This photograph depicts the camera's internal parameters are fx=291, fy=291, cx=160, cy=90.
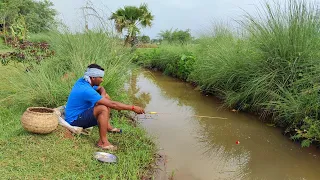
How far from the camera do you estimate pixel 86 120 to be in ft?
11.9

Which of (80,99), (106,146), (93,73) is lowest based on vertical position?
(106,146)

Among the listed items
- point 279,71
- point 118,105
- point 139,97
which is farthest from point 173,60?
point 118,105

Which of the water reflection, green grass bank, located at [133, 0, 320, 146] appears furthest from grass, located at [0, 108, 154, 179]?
the water reflection

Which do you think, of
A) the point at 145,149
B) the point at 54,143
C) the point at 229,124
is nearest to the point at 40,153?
the point at 54,143

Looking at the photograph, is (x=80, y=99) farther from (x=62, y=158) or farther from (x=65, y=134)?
(x=62, y=158)

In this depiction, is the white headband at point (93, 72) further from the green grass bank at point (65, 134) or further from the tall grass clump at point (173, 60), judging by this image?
the tall grass clump at point (173, 60)

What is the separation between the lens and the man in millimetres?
3385

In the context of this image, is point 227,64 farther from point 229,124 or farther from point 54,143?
point 54,143

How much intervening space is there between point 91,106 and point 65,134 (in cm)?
46

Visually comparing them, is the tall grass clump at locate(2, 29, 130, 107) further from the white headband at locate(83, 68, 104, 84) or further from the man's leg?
the man's leg

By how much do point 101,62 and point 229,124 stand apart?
9.01 ft

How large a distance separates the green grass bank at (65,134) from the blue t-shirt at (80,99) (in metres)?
0.26

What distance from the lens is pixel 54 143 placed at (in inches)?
130

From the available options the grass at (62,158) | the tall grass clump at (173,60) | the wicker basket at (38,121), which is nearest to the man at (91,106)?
the grass at (62,158)
